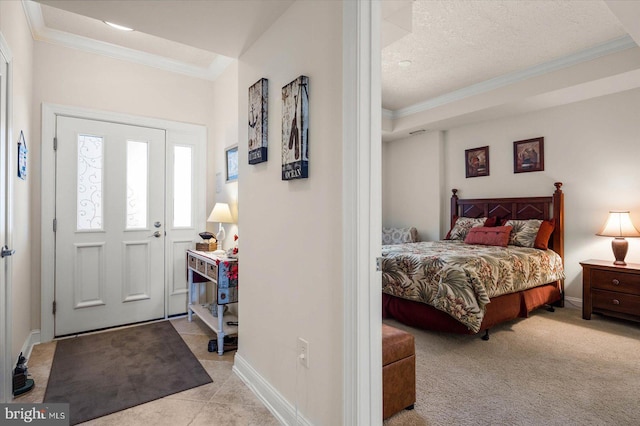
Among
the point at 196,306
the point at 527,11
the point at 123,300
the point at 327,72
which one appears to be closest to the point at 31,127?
the point at 123,300

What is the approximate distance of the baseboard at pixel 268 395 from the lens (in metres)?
1.74

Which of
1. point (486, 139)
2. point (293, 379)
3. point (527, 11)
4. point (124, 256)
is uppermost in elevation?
point (527, 11)

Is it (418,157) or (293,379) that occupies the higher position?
(418,157)

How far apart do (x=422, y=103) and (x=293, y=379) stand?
170 inches

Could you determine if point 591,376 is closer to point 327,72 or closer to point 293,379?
point 293,379

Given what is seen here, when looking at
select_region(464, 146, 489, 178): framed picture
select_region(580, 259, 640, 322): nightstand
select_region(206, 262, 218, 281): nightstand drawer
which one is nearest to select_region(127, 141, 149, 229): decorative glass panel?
select_region(206, 262, 218, 281): nightstand drawer

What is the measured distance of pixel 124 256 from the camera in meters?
3.35

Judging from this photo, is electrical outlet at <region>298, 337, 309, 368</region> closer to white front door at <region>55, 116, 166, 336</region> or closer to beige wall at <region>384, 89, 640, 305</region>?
white front door at <region>55, 116, 166, 336</region>

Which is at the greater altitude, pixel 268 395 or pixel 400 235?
pixel 400 235

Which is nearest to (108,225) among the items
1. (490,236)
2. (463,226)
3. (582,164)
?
(490,236)

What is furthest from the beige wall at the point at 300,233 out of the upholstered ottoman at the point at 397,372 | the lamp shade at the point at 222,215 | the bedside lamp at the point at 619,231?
the bedside lamp at the point at 619,231

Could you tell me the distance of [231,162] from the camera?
3.49 metres

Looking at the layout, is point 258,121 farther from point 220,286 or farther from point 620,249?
point 620,249

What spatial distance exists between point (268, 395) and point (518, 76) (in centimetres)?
408
